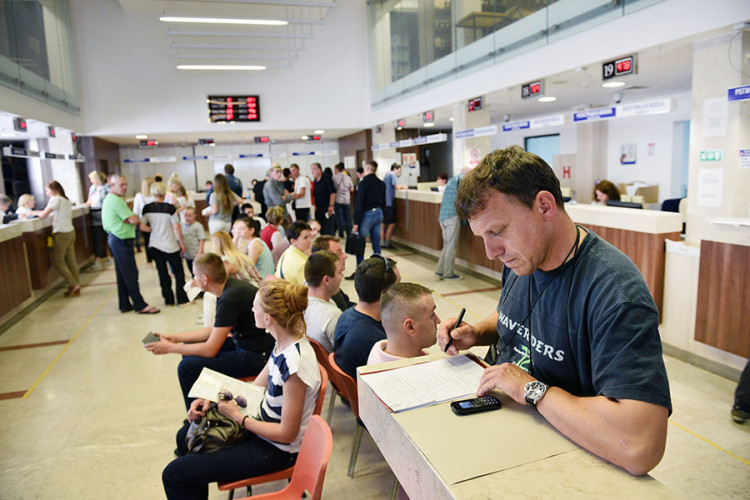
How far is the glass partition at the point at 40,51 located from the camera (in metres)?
7.35

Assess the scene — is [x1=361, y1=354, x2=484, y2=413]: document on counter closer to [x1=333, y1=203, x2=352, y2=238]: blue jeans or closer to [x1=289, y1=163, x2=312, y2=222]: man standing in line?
[x1=289, y1=163, x2=312, y2=222]: man standing in line

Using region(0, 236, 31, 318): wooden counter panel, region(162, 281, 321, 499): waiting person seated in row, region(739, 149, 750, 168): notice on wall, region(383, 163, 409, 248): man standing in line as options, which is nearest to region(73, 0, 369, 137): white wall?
region(383, 163, 409, 248): man standing in line

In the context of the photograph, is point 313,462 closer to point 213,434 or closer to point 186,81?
point 213,434

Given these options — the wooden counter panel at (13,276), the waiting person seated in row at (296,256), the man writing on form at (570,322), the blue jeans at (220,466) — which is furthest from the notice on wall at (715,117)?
the wooden counter panel at (13,276)

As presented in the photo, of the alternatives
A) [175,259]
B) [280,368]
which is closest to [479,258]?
[175,259]

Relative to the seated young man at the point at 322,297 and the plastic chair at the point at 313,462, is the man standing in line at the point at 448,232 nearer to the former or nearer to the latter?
the seated young man at the point at 322,297

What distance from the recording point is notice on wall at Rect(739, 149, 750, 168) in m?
3.79

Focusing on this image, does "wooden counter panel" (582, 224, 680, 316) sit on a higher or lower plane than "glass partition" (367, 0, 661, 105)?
lower

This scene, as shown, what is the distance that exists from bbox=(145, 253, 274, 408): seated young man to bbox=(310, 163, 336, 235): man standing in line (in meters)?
6.40

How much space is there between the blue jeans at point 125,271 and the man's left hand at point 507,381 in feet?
19.2

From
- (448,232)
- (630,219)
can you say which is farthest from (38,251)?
(630,219)

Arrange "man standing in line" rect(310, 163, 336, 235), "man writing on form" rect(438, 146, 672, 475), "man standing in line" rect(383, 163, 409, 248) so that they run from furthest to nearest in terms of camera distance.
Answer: "man standing in line" rect(383, 163, 409, 248), "man standing in line" rect(310, 163, 336, 235), "man writing on form" rect(438, 146, 672, 475)

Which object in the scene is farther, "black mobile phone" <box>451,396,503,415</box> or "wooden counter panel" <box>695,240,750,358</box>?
"wooden counter panel" <box>695,240,750,358</box>

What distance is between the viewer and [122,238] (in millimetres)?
5922
